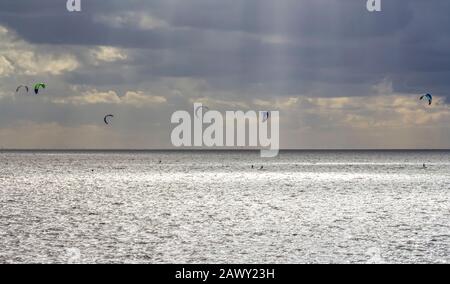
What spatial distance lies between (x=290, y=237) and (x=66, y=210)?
1422 cm

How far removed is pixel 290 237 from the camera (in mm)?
23062

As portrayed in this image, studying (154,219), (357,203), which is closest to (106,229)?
(154,219)
